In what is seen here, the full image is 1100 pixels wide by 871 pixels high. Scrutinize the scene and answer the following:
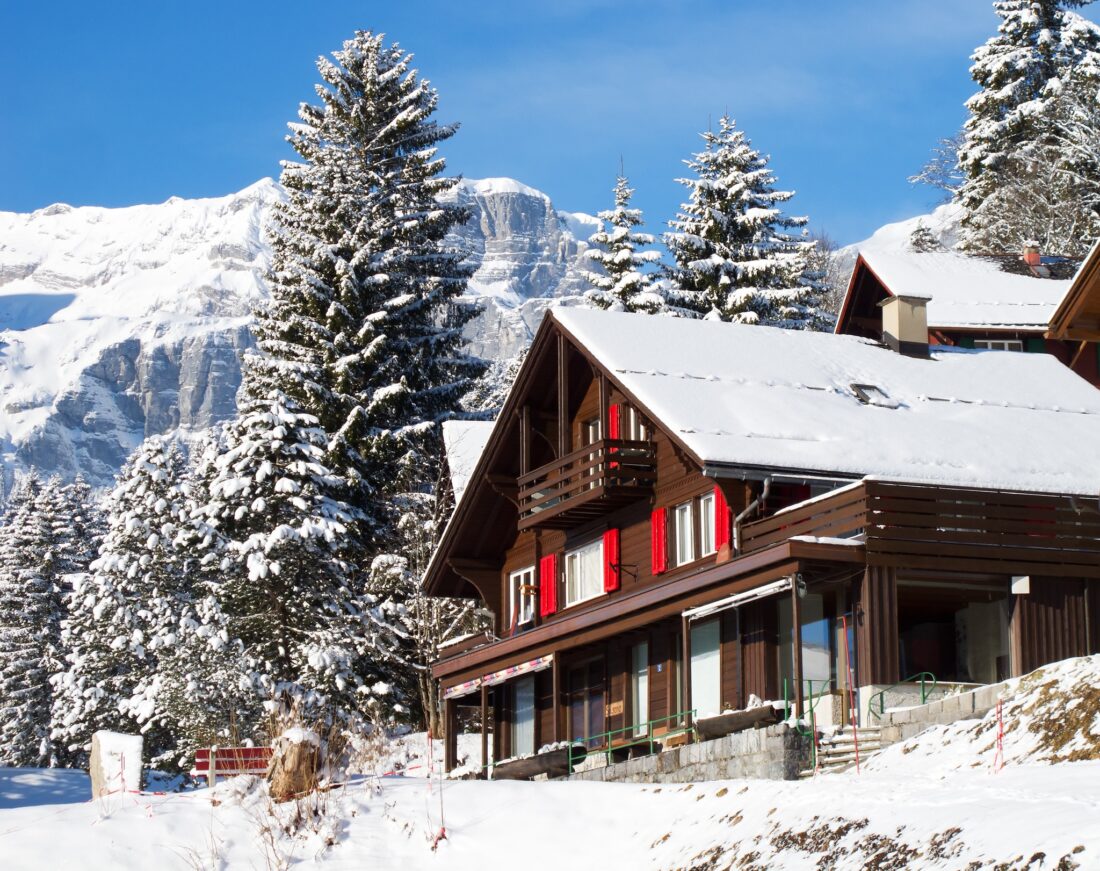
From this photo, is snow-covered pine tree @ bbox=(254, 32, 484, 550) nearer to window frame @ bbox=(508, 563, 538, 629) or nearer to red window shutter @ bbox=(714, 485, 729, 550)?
window frame @ bbox=(508, 563, 538, 629)

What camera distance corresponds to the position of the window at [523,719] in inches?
1505

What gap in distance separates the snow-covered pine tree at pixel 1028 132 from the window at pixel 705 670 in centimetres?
3616

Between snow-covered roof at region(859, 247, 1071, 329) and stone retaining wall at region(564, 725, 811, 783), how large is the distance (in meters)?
24.0

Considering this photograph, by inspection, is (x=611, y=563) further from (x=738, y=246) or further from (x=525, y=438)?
(x=738, y=246)

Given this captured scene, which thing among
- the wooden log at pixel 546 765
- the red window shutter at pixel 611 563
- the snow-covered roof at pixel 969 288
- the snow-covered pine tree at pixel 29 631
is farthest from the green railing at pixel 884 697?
the snow-covered pine tree at pixel 29 631

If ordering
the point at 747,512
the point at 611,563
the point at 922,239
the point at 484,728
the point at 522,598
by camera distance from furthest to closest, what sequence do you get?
the point at 922,239, the point at 522,598, the point at 484,728, the point at 611,563, the point at 747,512

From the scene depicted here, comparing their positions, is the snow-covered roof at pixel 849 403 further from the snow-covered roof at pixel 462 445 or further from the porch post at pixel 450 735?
the snow-covered roof at pixel 462 445

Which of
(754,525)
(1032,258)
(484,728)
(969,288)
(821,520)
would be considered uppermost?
(1032,258)

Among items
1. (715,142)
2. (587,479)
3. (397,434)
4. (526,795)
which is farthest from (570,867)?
(715,142)

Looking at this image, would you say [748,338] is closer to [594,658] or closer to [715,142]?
[594,658]

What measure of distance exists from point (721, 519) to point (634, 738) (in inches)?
177

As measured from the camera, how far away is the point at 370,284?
177 feet

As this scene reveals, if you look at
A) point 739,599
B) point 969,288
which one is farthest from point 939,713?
point 969,288

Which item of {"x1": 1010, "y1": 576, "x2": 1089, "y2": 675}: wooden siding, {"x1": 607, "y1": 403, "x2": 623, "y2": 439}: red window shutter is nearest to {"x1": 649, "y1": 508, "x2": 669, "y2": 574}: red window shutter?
{"x1": 607, "y1": 403, "x2": 623, "y2": 439}: red window shutter
